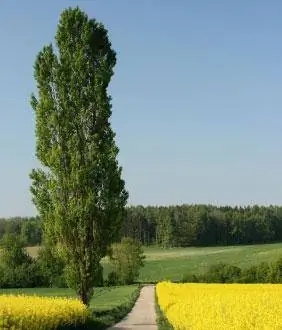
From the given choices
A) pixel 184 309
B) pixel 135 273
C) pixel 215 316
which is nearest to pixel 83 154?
pixel 184 309

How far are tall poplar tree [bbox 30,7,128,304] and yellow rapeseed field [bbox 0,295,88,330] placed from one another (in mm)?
4509

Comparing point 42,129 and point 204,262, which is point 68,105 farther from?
point 204,262

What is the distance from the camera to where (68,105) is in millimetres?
27875

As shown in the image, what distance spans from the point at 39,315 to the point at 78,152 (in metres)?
10.9

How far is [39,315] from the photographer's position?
17328 mm

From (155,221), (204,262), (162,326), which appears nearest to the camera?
(162,326)

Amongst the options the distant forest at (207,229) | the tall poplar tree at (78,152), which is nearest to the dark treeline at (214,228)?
the distant forest at (207,229)

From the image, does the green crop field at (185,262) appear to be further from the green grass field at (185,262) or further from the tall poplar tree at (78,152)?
the tall poplar tree at (78,152)

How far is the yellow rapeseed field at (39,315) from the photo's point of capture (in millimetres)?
15406

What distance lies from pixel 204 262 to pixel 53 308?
8860 centimetres

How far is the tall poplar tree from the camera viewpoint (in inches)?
1055

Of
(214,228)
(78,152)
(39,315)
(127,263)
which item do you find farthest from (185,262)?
(39,315)

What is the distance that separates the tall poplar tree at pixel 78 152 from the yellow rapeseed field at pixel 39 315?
14.8ft

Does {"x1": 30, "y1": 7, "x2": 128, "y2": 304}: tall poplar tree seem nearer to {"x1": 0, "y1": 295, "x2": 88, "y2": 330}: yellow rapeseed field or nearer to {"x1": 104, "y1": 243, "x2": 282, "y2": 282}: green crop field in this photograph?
{"x1": 0, "y1": 295, "x2": 88, "y2": 330}: yellow rapeseed field
